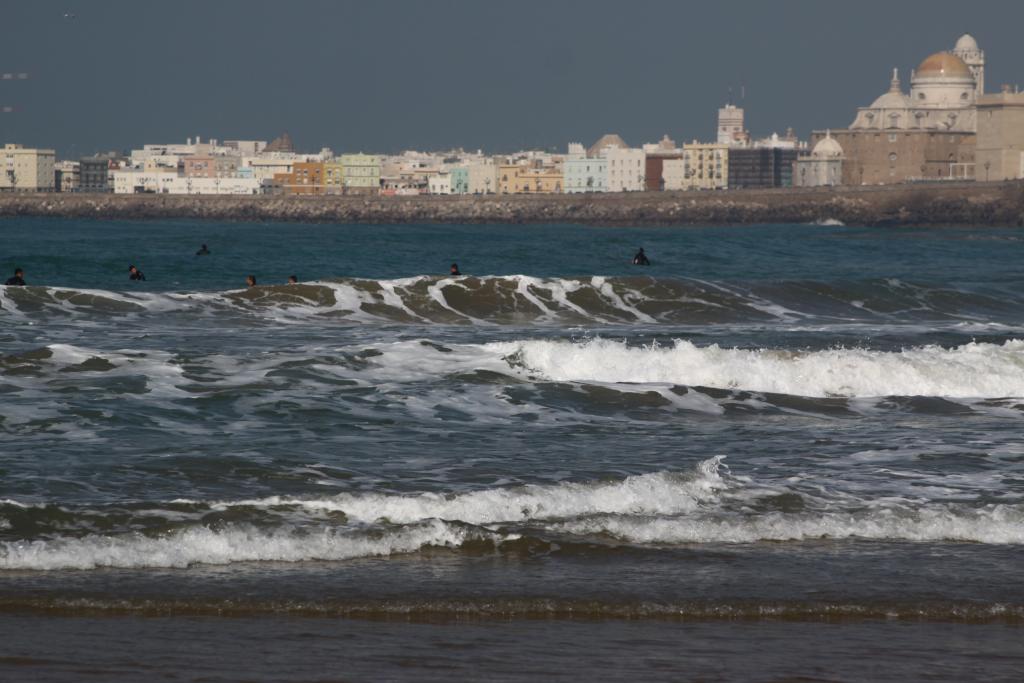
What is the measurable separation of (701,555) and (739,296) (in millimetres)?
Result: 22832

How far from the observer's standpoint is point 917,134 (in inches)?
6609

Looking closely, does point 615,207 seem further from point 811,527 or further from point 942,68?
point 811,527

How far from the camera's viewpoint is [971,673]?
7379 millimetres

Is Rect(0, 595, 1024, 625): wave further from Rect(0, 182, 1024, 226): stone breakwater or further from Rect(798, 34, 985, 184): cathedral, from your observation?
Rect(798, 34, 985, 184): cathedral

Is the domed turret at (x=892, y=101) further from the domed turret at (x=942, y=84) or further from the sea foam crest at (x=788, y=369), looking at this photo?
the sea foam crest at (x=788, y=369)

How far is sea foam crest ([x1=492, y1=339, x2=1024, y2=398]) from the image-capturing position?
17688 mm

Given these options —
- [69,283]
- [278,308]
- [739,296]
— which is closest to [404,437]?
[278,308]

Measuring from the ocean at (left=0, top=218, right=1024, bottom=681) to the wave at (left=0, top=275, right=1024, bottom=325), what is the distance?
224 inches

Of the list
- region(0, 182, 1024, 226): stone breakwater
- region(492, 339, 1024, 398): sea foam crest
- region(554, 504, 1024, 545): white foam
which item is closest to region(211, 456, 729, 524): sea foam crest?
region(554, 504, 1024, 545): white foam

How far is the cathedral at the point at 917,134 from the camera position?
168 meters

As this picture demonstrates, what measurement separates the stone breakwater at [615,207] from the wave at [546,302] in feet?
335

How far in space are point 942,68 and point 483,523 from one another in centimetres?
18749

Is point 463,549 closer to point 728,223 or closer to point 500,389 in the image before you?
point 500,389

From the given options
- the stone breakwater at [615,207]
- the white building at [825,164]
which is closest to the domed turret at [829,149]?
the white building at [825,164]
